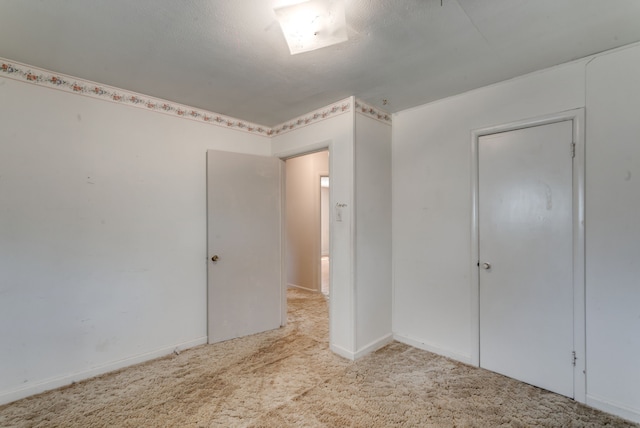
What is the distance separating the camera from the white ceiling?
1.49 metres

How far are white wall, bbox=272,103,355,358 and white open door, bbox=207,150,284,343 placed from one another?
0.86 m

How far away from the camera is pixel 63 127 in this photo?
220 centimetres

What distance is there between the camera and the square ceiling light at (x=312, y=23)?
56.0 inches

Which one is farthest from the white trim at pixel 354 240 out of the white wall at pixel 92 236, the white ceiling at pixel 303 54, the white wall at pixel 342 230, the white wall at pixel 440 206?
the white wall at pixel 92 236

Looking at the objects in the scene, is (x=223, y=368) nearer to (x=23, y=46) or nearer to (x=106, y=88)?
(x=106, y=88)

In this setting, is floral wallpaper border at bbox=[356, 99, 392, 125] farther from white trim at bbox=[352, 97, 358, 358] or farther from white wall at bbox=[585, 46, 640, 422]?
white wall at bbox=[585, 46, 640, 422]

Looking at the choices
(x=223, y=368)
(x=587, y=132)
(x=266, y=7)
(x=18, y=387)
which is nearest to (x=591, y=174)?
(x=587, y=132)

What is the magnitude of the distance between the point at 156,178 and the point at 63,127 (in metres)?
0.73

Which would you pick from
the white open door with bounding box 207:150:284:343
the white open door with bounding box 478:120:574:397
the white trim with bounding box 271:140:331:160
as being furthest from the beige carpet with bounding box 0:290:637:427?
the white trim with bounding box 271:140:331:160

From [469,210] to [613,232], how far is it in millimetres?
893

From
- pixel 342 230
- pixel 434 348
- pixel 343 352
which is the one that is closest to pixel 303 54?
pixel 342 230

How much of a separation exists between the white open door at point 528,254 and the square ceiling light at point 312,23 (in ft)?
5.43

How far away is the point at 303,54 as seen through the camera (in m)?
1.90

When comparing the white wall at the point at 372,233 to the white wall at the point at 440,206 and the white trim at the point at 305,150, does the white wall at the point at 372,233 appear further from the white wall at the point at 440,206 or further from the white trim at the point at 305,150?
the white trim at the point at 305,150
